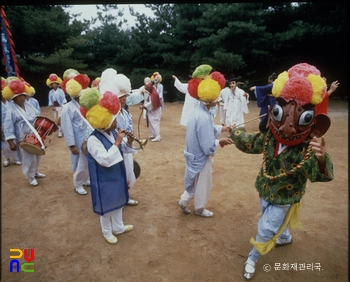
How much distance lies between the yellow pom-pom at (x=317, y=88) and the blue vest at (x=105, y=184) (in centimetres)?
215

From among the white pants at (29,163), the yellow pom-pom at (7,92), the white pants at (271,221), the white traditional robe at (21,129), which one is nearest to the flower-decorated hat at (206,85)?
the white pants at (271,221)

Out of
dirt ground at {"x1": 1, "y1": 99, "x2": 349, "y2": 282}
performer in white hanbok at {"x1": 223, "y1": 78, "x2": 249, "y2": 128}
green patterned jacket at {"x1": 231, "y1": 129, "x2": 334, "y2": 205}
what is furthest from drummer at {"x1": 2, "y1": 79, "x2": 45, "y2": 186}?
performer in white hanbok at {"x1": 223, "y1": 78, "x2": 249, "y2": 128}

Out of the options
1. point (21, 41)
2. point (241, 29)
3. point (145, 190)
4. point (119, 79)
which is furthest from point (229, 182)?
point (21, 41)

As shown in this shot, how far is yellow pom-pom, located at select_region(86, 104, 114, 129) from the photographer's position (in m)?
2.68

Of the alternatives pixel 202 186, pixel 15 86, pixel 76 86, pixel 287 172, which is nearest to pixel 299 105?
pixel 287 172

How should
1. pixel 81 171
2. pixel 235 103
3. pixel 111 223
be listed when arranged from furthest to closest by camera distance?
pixel 235 103
pixel 81 171
pixel 111 223

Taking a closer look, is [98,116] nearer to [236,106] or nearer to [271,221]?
[271,221]

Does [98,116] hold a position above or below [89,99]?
below

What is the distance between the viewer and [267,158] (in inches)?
101

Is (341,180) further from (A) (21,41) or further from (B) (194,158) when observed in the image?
(A) (21,41)

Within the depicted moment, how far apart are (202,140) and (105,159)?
126cm

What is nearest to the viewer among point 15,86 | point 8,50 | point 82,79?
point 82,79

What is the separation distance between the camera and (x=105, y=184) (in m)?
2.92

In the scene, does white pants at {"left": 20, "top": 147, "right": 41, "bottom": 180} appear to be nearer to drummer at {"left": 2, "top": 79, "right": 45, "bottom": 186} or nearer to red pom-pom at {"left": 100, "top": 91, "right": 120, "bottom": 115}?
drummer at {"left": 2, "top": 79, "right": 45, "bottom": 186}
